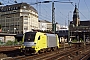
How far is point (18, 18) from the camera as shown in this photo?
127 meters

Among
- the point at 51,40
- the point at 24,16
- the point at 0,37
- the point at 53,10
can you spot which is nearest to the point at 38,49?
the point at 51,40

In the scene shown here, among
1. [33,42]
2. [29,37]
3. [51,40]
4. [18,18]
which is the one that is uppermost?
[18,18]

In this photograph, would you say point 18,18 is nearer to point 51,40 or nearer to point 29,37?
point 51,40

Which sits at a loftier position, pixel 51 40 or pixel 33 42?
pixel 33 42

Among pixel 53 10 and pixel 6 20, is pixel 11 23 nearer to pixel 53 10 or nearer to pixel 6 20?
pixel 6 20

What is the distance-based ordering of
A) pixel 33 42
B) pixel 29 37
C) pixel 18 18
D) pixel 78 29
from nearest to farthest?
1. pixel 33 42
2. pixel 29 37
3. pixel 18 18
4. pixel 78 29

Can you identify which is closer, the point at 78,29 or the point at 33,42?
the point at 33,42

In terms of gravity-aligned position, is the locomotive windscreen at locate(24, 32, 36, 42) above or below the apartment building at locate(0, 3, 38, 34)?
below

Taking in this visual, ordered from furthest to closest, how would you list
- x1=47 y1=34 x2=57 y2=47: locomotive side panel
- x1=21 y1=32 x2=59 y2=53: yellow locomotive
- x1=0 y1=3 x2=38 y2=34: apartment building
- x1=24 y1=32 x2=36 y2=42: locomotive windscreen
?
x1=0 y1=3 x2=38 y2=34: apartment building
x1=47 y1=34 x2=57 y2=47: locomotive side panel
x1=24 y1=32 x2=36 y2=42: locomotive windscreen
x1=21 y1=32 x2=59 y2=53: yellow locomotive

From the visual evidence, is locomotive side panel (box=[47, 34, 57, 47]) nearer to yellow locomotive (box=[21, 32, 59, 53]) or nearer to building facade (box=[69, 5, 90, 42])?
yellow locomotive (box=[21, 32, 59, 53])

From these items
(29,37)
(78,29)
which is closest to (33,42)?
(29,37)

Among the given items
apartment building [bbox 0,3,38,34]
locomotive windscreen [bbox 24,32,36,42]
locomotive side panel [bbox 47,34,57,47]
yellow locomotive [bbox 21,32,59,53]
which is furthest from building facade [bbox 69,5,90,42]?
locomotive windscreen [bbox 24,32,36,42]

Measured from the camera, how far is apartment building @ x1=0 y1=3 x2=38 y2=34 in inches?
4929

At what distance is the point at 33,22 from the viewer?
133 meters
